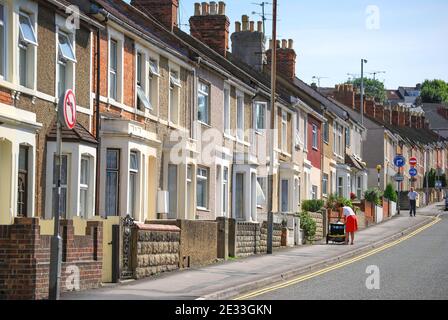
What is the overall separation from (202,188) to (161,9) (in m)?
6.89

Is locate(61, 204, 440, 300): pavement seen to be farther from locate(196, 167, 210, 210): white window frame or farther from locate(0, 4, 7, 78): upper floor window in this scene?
locate(0, 4, 7, 78): upper floor window

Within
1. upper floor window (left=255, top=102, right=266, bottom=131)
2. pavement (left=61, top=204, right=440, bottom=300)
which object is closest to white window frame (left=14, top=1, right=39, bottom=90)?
pavement (left=61, top=204, right=440, bottom=300)

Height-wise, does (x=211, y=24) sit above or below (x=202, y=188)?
above

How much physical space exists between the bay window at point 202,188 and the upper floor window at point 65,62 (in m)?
10.4

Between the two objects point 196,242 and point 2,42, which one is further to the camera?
point 196,242

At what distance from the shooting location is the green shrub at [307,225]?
40.6m

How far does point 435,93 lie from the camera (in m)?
164

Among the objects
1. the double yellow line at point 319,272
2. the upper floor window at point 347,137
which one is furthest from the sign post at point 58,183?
the upper floor window at point 347,137

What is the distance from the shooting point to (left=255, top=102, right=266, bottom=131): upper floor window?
41031 mm

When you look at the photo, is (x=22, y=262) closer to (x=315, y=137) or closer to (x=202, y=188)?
(x=202, y=188)

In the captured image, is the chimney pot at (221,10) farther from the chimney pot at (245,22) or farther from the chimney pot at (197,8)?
the chimney pot at (245,22)

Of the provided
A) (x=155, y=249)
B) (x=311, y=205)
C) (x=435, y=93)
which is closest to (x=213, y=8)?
(x=311, y=205)

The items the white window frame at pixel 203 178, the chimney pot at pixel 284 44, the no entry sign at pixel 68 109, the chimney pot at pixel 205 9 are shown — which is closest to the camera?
the no entry sign at pixel 68 109

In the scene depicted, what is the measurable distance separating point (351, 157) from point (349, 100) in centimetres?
1337
